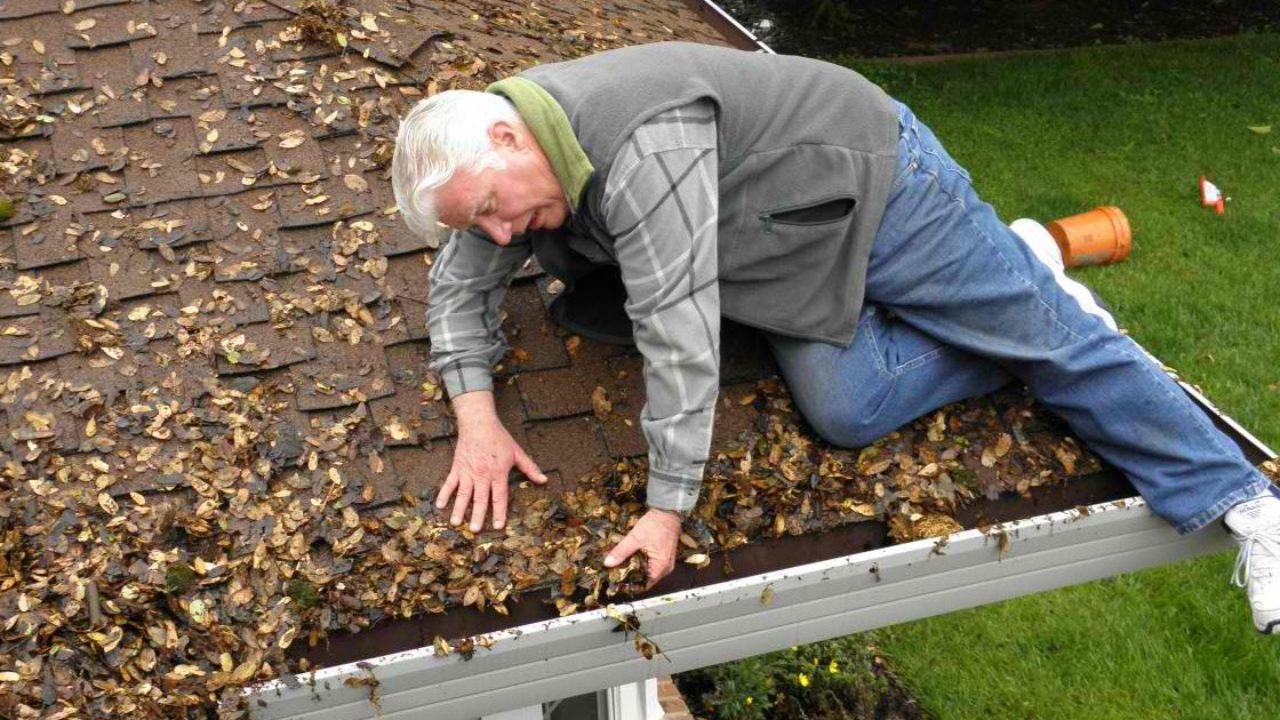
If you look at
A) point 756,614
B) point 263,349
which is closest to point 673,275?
point 756,614

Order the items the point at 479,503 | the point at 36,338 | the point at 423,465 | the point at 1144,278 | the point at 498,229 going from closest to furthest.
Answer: the point at 498,229 < the point at 479,503 < the point at 423,465 < the point at 36,338 < the point at 1144,278

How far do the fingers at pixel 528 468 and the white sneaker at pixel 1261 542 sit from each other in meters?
1.64

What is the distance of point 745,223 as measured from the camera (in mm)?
2934

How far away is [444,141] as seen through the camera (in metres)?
2.62

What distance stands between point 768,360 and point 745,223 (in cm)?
48

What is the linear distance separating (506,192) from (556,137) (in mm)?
153

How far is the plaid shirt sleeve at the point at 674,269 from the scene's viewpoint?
261cm

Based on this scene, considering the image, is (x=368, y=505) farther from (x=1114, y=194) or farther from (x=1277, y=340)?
(x=1114, y=194)

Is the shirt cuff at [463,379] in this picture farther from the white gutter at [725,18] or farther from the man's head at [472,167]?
the white gutter at [725,18]

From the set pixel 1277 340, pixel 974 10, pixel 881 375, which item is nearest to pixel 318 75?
pixel 881 375

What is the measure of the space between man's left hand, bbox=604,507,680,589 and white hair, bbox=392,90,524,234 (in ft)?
2.63

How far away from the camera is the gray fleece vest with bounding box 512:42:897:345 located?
2.69m

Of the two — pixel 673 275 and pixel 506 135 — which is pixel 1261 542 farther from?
pixel 506 135

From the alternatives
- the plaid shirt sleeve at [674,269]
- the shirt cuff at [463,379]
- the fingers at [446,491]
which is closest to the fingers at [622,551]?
the plaid shirt sleeve at [674,269]
